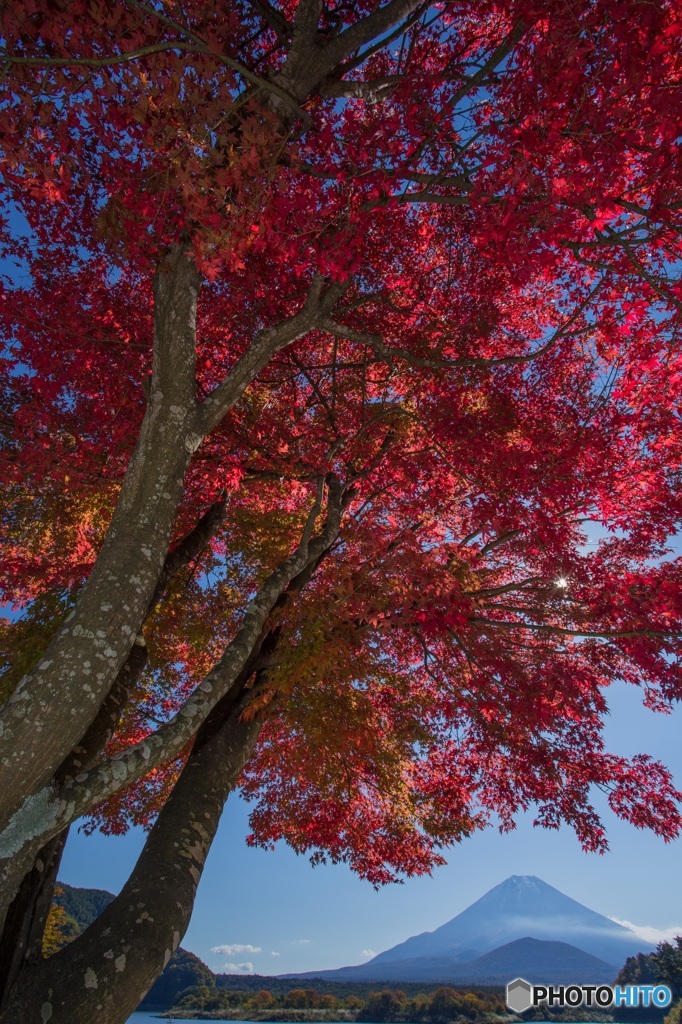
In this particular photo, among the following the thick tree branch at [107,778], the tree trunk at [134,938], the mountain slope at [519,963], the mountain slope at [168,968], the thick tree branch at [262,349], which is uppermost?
the thick tree branch at [262,349]

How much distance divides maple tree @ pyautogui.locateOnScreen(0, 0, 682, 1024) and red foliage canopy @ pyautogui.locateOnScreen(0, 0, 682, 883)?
44 mm

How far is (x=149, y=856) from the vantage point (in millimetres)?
4395

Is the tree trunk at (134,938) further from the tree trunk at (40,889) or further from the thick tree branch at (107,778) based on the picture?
the thick tree branch at (107,778)

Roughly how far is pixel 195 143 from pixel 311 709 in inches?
→ 198

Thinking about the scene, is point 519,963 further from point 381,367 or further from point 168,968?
point 381,367

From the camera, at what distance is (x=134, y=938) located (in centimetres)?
380

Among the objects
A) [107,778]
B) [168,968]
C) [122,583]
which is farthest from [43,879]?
[168,968]

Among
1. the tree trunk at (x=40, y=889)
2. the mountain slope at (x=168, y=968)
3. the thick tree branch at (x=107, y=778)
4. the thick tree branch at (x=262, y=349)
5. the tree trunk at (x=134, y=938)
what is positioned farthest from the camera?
the mountain slope at (x=168, y=968)

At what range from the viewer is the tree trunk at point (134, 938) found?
3527mm

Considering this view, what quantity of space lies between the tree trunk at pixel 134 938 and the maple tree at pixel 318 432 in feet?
0.07

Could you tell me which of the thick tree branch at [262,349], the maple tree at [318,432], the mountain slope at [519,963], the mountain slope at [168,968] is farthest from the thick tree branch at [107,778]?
the mountain slope at [519,963]

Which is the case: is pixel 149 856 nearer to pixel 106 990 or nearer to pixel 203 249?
pixel 106 990

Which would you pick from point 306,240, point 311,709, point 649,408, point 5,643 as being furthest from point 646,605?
point 5,643

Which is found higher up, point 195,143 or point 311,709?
point 195,143
